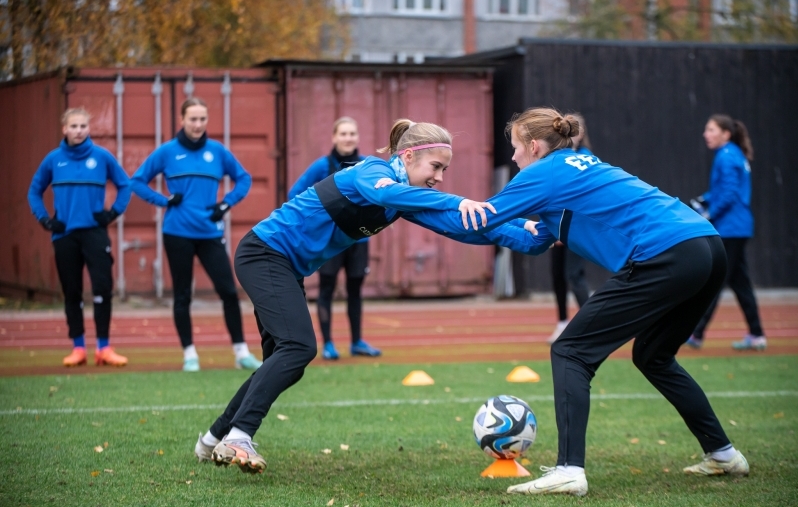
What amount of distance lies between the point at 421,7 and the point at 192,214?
109ft

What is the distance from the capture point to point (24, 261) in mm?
16766

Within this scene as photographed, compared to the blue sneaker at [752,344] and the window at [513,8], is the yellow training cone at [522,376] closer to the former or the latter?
the blue sneaker at [752,344]

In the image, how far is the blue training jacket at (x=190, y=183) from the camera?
9.22m

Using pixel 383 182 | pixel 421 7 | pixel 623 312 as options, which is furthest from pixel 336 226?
pixel 421 7

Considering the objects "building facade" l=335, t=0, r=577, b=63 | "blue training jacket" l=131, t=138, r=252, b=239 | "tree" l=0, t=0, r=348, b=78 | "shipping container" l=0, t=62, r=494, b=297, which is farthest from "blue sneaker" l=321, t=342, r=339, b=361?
"building facade" l=335, t=0, r=577, b=63

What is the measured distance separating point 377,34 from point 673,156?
946 inches

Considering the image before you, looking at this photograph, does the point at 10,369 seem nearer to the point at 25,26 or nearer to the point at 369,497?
the point at 369,497

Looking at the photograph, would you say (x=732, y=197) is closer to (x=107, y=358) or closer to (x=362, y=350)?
(x=362, y=350)

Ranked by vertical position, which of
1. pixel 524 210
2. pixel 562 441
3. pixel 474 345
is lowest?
pixel 474 345

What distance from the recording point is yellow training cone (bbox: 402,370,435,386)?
28.9ft

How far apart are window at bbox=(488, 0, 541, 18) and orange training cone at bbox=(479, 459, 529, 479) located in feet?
124

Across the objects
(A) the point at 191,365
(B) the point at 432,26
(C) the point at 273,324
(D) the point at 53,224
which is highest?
(B) the point at 432,26

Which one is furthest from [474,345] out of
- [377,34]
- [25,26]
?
[377,34]

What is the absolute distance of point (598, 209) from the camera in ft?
16.5
